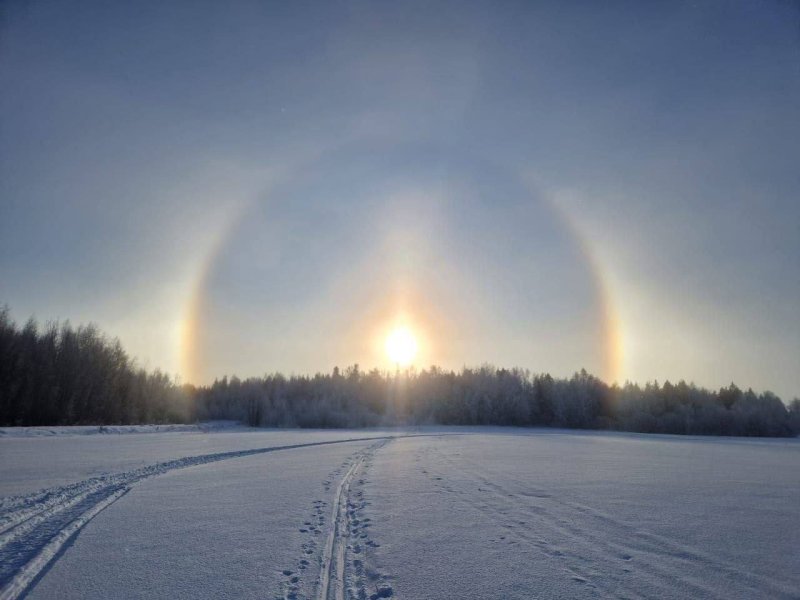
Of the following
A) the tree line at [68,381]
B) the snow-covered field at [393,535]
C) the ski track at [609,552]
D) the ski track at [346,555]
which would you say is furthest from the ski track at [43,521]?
the tree line at [68,381]

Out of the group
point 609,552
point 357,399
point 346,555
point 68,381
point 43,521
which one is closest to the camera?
point 346,555

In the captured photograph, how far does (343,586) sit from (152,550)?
11.5ft

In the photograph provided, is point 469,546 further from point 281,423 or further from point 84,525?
point 281,423

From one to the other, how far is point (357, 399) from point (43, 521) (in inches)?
3731

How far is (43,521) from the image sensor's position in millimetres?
8602

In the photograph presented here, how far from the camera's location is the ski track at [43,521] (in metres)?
6.05

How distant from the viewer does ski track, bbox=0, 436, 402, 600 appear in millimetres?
6055

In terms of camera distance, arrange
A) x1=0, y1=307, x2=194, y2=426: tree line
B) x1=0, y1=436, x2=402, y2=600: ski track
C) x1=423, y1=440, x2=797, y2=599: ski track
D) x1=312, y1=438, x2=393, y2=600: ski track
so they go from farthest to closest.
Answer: x1=0, y1=307, x2=194, y2=426: tree line, x1=0, y1=436, x2=402, y2=600: ski track, x1=423, y1=440, x2=797, y2=599: ski track, x1=312, y1=438, x2=393, y2=600: ski track

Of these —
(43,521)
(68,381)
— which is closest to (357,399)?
(68,381)

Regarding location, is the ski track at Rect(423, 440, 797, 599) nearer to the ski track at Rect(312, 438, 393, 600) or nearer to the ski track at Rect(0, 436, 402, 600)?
the ski track at Rect(312, 438, 393, 600)

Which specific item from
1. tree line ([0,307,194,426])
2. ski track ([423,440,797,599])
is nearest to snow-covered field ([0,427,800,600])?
ski track ([423,440,797,599])

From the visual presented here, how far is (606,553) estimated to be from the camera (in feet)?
23.6

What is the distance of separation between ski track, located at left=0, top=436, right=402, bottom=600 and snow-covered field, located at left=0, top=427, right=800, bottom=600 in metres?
0.04

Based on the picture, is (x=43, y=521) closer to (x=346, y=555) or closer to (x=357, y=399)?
(x=346, y=555)
